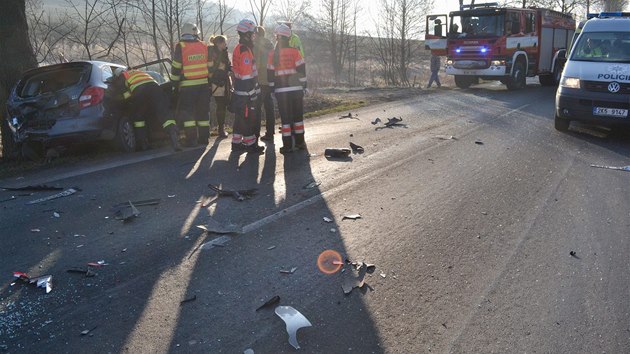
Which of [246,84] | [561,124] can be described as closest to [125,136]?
[246,84]

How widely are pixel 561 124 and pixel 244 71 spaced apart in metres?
6.50

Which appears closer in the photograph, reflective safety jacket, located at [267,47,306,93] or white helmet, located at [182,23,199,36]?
reflective safety jacket, located at [267,47,306,93]

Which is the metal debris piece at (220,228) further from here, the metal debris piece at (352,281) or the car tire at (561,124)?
the car tire at (561,124)

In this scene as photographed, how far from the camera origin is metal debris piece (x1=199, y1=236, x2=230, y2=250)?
4.39m

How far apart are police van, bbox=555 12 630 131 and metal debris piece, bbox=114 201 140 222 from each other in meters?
8.21

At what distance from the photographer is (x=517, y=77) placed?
19922 millimetres

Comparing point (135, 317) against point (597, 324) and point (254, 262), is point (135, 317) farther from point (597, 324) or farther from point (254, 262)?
point (597, 324)

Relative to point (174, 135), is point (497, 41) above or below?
above

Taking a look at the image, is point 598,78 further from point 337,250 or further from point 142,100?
point 142,100

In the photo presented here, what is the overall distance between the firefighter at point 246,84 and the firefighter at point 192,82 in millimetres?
786

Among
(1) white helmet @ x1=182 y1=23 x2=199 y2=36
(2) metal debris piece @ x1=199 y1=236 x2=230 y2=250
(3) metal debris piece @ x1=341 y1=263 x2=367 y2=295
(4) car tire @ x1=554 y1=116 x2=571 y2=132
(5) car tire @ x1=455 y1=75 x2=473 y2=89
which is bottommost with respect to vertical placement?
(3) metal debris piece @ x1=341 y1=263 x2=367 y2=295

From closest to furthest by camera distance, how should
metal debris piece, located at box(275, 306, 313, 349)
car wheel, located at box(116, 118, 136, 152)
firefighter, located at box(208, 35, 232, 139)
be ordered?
metal debris piece, located at box(275, 306, 313, 349), car wheel, located at box(116, 118, 136, 152), firefighter, located at box(208, 35, 232, 139)

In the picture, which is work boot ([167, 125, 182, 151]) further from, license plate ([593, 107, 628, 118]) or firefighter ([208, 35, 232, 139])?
license plate ([593, 107, 628, 118])

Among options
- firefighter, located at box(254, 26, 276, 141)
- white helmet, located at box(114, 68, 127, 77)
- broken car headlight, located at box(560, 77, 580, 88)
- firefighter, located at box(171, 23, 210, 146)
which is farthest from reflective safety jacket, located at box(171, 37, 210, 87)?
broken car headlight, located at box(560, 77, 580, 88)
